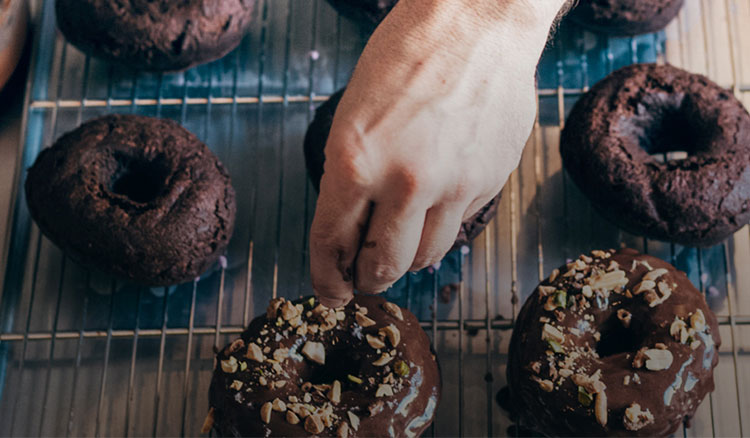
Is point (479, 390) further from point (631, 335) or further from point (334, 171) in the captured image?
point (334, 171)

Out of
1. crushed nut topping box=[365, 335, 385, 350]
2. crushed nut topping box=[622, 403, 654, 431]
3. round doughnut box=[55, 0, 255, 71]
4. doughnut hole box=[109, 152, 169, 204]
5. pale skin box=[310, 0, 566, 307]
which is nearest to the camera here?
pale skin box=[310, 0, 566, 307]

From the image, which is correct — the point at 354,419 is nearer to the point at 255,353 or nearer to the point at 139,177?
the point at 255,353

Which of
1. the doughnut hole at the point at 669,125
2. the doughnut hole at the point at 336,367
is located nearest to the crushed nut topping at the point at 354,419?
the doughnut hole at the point at 336,367

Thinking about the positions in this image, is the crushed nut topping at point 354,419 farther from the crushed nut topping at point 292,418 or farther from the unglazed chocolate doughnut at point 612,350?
the unglazed chocolate doughnut at point 612,350

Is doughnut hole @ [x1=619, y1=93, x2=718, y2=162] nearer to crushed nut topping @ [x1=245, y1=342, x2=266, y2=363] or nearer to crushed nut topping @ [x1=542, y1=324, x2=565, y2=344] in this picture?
→ crushed nut topping @ [x1=542, y1=324, x2=565, y2=344]

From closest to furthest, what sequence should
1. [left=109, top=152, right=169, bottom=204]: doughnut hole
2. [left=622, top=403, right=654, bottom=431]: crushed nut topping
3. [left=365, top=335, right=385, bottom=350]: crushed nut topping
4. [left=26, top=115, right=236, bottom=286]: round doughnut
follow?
1. [left=622, top=403, right=654, bottom=431]: crushed nut topping
2. [left=365, top=335, right=385, bottom=350]: crushed nut topping
3. [left=26, top=115, right=236, bottom=286]: round doughnut
4. [left=109, top=152, right=169, bottom=204]: doughnut hole

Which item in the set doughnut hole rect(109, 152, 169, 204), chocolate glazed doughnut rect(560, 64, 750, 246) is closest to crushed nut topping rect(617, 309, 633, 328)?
chocolate glazed doughnut rect(560, 64, 750, 246)

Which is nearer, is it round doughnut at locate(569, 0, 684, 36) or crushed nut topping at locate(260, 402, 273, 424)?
crushed nut topping at locate(260, 402, 273, 424)

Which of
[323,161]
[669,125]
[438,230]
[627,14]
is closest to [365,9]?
[323,161]

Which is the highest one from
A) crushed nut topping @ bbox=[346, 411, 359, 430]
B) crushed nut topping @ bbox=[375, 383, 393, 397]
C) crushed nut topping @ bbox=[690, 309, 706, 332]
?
crushed nut topping @ bbox=[690, 309, 706, 332]
